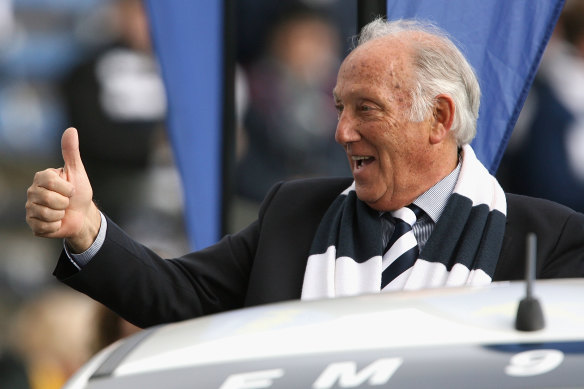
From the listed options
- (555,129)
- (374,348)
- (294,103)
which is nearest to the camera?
(374,348)

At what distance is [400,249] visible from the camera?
3326 millimetres

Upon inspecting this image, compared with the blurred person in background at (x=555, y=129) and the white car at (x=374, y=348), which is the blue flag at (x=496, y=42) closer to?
the blurred person in background at (x=555, y=129)

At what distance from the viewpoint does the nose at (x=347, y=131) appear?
3.48 meters

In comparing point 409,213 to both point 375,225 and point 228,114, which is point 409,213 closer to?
point 375,225

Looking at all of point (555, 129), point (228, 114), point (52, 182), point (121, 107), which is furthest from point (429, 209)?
point (121, 107)

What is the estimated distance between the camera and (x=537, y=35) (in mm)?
4215

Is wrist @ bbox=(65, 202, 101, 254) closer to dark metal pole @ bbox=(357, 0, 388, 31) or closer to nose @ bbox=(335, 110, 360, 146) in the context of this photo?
nose @ bbox=(335, 110, 360, 146)

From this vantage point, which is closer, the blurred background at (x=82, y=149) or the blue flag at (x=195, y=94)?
the blue flag at (x=195, y=94)

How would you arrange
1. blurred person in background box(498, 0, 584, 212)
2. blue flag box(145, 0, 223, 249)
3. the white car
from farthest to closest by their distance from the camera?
1. blurred person in background box(498, 0, 584, 212)
2. blue flag box(145, 0, 223, 249)
3. the white car

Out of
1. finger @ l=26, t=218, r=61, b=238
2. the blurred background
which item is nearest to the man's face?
finger @ l=26, t=218, r=61, b=238

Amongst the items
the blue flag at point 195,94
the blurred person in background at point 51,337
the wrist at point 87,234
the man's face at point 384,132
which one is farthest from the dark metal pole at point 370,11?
the blurred person in background at point 51,337

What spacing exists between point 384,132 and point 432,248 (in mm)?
415

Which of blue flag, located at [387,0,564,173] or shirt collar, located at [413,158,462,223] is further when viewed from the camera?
blue flag, located at [387,0,564,173]

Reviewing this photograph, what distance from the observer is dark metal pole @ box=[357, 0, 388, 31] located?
4254 millimetres
